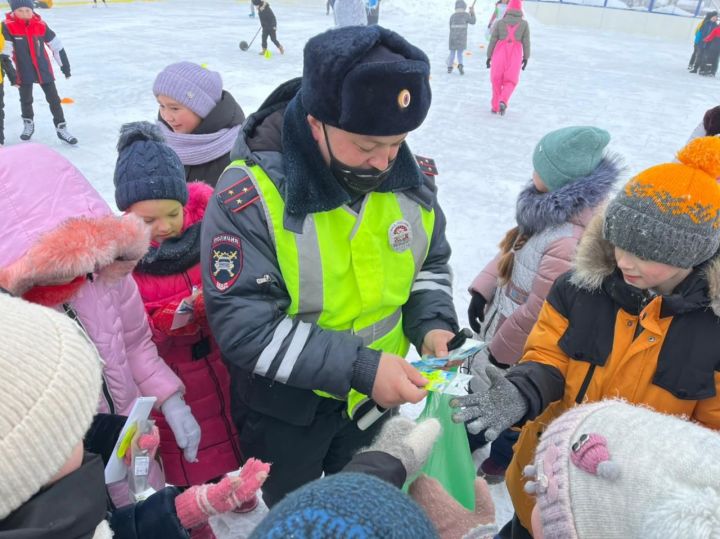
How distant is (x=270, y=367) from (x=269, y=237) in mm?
347

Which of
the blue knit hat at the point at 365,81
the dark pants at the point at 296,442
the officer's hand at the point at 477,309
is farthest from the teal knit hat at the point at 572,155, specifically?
the dark pants at the point at 296,442

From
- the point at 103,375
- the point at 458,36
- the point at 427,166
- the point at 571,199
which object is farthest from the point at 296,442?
the point at 458,36

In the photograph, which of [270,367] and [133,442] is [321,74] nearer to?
[270,367]

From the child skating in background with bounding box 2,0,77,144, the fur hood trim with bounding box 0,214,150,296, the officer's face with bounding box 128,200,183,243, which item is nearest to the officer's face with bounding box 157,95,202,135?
the officer's face with bounding box 128,200,183,243

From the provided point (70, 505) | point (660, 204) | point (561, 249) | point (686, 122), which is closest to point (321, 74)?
point (660, 204)

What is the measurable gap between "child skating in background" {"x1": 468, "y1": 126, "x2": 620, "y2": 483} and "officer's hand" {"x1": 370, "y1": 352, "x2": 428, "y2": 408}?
86 cm

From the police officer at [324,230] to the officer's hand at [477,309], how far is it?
101 centimetres

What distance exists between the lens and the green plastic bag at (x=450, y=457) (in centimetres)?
137

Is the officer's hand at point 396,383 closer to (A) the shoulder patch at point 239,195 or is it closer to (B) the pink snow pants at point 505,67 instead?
(A) the shoulder patch at point 239,195

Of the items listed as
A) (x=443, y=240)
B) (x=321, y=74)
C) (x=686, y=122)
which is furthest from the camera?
(x=686, y=122)

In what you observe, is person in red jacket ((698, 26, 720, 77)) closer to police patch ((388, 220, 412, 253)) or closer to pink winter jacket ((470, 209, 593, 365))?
pink winter jacket ((470, 209, 593, 365))

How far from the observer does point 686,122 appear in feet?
26.6

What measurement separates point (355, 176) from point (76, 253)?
0.73m

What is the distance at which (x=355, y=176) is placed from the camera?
4.75ft
